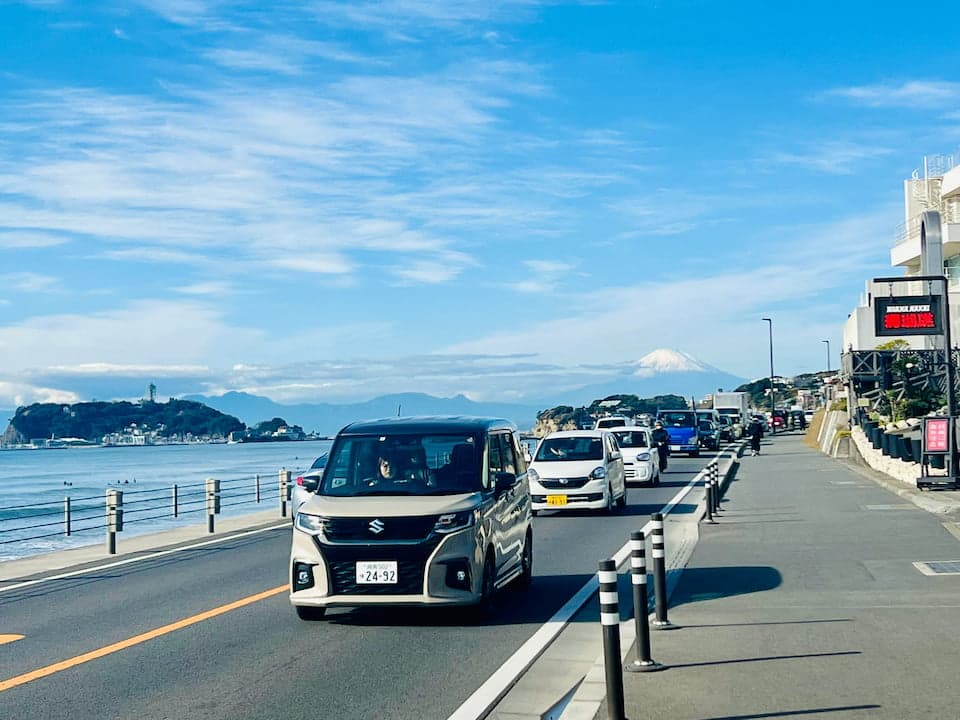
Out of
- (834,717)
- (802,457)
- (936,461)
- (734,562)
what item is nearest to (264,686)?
(834,717)

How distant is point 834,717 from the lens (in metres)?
6.87

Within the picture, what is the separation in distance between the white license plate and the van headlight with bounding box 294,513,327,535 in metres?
0.50

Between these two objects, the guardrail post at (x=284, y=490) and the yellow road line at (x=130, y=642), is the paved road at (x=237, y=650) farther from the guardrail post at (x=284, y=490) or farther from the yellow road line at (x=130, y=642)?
the guardrail post at (x=284, y=490)

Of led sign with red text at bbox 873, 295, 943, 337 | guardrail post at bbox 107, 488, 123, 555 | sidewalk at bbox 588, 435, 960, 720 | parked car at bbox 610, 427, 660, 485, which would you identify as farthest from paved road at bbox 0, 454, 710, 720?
parked car at bbox 610, 427, 660, 485

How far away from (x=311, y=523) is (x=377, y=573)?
30.7 inches

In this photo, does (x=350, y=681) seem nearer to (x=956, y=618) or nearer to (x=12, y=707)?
(x=12, y=707)

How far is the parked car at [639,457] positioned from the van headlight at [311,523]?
21945 millimetres

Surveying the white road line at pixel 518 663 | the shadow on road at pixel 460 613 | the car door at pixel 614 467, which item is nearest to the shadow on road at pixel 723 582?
the white road line at pixel 518 663

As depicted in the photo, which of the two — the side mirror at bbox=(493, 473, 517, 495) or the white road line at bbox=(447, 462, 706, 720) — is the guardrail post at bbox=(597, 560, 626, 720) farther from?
the side mirror at bbox=(493, 473, 517, 495)

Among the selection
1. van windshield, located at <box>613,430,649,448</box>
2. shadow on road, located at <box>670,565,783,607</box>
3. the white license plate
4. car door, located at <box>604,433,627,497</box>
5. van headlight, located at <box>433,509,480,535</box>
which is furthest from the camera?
van windshield, located at <box>613,430,649,448</box>

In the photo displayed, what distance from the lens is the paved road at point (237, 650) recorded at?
771 centimetres

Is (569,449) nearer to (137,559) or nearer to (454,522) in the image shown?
(137,559)

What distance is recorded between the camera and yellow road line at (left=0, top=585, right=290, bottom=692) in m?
8.68

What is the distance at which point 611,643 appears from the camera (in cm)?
679
